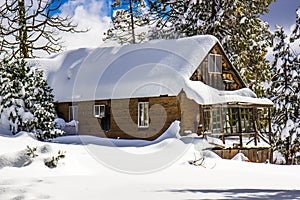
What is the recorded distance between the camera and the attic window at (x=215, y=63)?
26859 millimetres

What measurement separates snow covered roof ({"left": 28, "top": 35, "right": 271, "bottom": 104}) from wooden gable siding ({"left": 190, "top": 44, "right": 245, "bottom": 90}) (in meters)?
0.69

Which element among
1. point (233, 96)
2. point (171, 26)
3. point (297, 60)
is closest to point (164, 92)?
point (233, 96)

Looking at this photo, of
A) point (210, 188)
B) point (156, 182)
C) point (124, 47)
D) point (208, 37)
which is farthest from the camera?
point (124, 47)

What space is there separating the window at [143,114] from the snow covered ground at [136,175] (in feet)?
12.0

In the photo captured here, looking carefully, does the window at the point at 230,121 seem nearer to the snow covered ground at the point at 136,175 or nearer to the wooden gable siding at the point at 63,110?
the snow covered ground at the point at 136,175

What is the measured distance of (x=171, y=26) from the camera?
38.8 meters

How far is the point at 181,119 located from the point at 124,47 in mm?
8349

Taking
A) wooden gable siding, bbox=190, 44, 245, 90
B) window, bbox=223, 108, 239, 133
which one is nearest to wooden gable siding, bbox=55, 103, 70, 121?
wooden gable siding, bbox=190, 44, 245, 90

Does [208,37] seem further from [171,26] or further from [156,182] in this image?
[156,182]

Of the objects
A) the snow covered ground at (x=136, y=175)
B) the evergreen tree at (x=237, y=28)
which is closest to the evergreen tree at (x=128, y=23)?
the evergreen tree at (x=237, y=28)

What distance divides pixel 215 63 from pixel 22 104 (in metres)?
11.6

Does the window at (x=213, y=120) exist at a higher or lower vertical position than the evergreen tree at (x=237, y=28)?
lower

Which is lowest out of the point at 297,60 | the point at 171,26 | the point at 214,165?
the point at 214,165

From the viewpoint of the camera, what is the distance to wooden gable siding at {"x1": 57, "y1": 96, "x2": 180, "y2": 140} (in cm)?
2475
